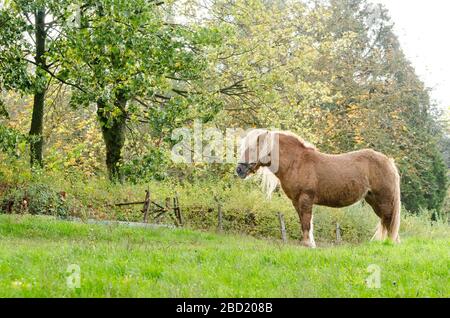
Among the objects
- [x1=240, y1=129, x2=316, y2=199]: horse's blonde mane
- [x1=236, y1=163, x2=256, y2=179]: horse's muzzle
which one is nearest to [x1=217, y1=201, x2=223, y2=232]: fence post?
[x1=240, y1=129, x2=316, y2=199]: horse's blonde mane

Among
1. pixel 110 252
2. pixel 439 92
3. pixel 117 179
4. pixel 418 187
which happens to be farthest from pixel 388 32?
pixel 110 252

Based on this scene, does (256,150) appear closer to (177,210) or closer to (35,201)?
(177,210)

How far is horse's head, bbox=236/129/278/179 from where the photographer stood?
1069 centimetres

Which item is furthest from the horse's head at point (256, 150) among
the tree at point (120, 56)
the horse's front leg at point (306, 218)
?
the tree at point (120, 56)

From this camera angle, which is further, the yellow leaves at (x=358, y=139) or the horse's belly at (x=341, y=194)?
the yellow leaves at (x=358, y=139)

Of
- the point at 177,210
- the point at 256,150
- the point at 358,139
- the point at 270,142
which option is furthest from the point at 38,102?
the point at 358,139

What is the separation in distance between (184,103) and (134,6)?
2815 mm

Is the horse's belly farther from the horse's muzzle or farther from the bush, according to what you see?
the bush

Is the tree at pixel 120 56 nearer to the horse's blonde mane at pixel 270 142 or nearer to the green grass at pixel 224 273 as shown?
the horse's blonde mane at pixel 270 142

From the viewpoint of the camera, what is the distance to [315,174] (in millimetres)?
10844

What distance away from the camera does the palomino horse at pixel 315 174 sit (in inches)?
422

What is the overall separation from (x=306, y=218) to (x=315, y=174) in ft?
3.10
